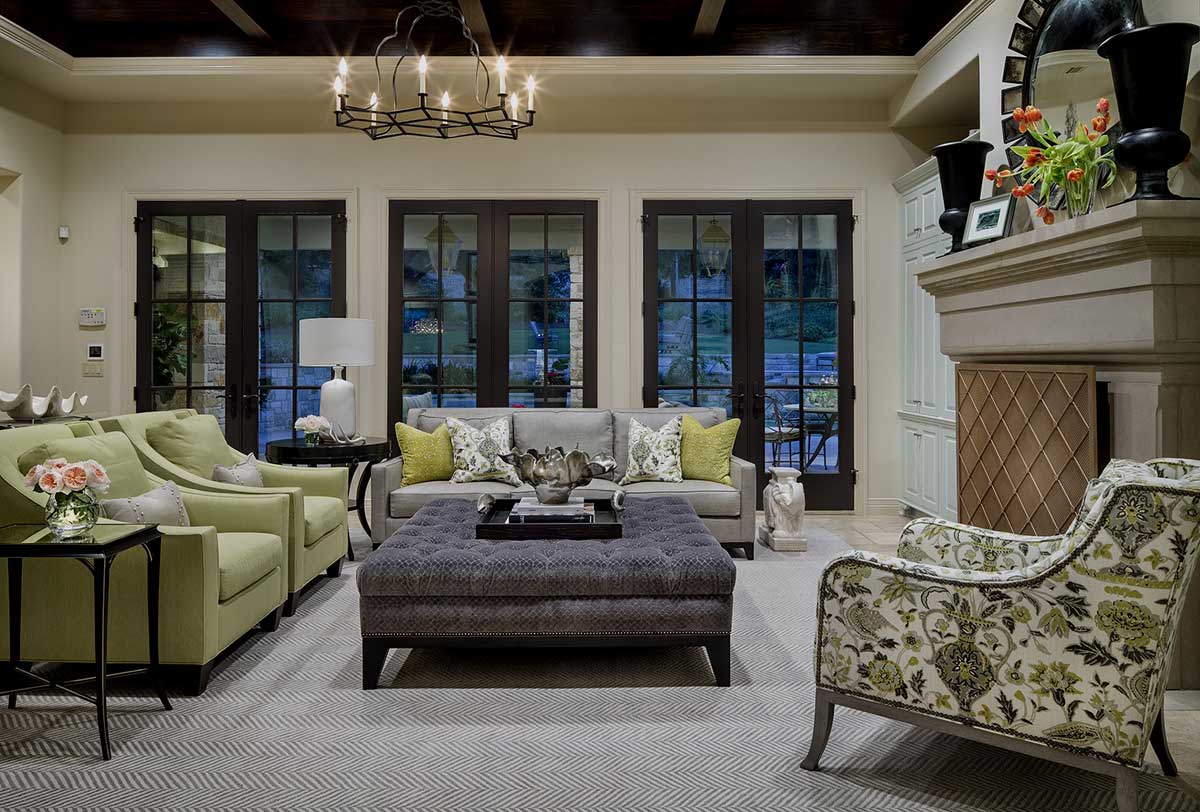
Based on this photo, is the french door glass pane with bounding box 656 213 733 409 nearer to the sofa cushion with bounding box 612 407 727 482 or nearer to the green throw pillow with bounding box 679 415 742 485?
the sofa cushion with bounding box 612 407 727 482

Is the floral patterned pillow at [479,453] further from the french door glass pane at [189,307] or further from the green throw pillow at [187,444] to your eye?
the french door glass pane at [189,307]

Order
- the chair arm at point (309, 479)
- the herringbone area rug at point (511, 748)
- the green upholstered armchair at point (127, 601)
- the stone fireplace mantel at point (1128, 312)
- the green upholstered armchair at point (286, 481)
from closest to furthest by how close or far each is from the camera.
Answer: the herringbone area rug at point (511, 748)
the stone fireplace mantel at point (1128, 312)
the green upholstered armchair at point (127, 601)
the green upholstered armchair at point (286, 481)
the chair arm at point (309, 479)

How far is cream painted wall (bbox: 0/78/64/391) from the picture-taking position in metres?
5.30

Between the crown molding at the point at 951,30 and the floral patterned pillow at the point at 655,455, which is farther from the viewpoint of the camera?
the floral patterned pillow at the point at 655,455

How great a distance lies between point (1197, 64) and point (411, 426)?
4.14m

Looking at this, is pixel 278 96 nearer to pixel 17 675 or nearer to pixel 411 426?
pixel 411 426

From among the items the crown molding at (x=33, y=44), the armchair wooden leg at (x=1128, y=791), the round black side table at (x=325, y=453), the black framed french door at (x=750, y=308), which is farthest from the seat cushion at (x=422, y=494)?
the crown molding at (x=33, y=44)

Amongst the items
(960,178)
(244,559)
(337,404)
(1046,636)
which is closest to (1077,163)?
(960,178)

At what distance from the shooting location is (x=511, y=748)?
90.7 inches

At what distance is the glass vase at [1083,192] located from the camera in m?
3.03

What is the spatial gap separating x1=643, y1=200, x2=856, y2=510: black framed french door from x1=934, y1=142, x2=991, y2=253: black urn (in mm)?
1972

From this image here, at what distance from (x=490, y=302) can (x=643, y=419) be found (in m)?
1.56

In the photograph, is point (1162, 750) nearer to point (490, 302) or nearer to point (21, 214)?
point (490, 302)

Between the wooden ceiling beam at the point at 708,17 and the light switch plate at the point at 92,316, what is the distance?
4.56 m
